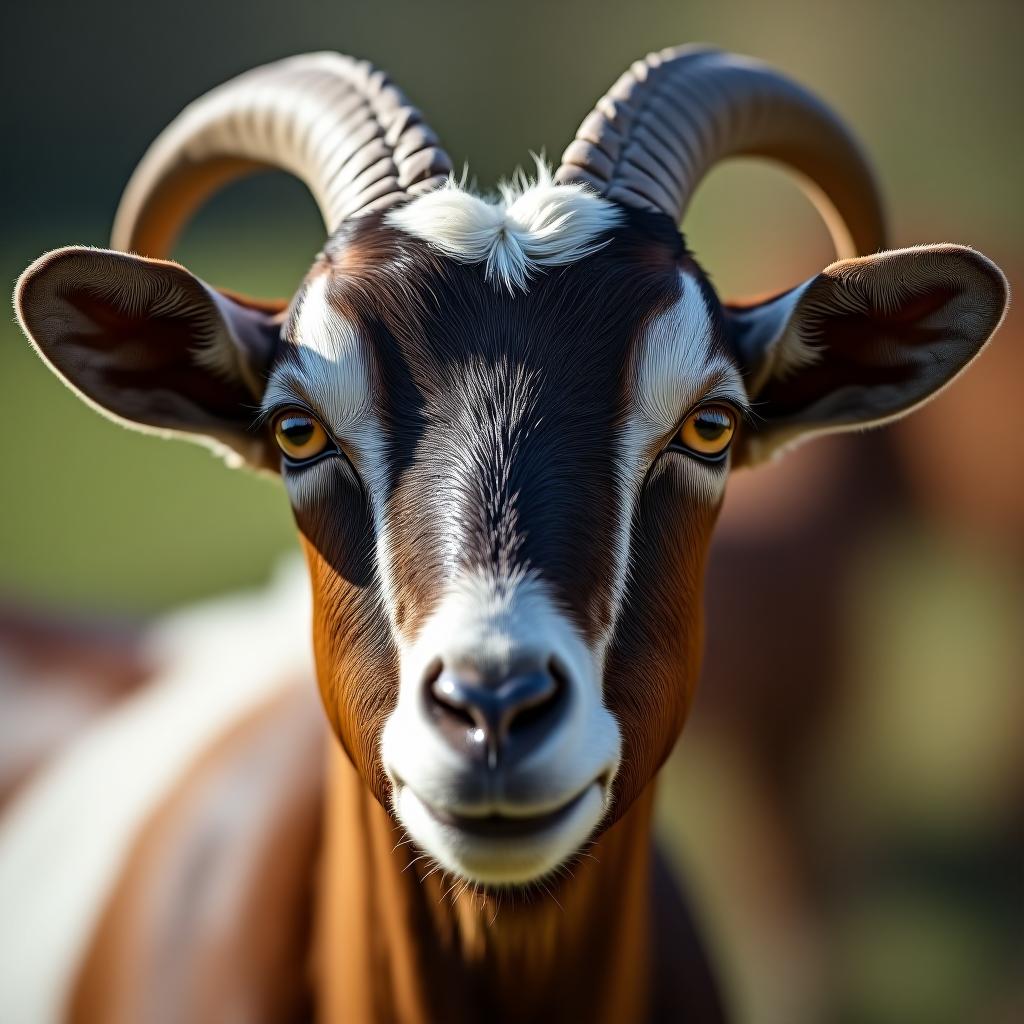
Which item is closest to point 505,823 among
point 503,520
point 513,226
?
point 503,520

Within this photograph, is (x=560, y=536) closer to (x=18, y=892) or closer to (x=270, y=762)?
(x=270, y=762)

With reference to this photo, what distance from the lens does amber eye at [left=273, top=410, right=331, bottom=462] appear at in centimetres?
274

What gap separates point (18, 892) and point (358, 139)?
2.74 metres

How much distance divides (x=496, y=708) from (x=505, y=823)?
285 millimetres

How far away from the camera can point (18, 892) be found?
4.05 m

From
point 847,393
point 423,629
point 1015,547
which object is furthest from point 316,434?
point 1015,547

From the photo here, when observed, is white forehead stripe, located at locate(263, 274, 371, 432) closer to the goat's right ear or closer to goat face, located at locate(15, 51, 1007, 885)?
goat face, located at locate(15, 51, 1007, 885)

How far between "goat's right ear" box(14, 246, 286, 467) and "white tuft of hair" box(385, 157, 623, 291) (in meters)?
0.50

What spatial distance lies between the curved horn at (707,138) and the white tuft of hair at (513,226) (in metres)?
0.19

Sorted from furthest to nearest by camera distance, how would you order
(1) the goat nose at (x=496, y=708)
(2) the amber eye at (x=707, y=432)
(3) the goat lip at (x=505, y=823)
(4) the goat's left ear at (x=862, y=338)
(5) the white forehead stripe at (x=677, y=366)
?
(4) the goat's left ear at (x=862, y=338) → (2) the amber eye at (x=707, y=432) → (5) the white forehead stripe at (x=677, y=366) → (3) the goat lip at (x=505, y=823) → (1) the goat nose at (x=496, y=708)

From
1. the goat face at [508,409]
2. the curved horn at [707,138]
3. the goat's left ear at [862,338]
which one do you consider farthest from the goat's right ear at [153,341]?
the goat's left ear at [862,338]

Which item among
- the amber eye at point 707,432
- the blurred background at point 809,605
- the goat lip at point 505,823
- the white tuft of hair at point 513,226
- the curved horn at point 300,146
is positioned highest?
the curved horn at point 300,146

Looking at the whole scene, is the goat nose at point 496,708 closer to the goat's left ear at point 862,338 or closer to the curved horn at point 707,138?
the goat's left ear at point 862,338

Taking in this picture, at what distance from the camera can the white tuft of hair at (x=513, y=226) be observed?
2.68 m
